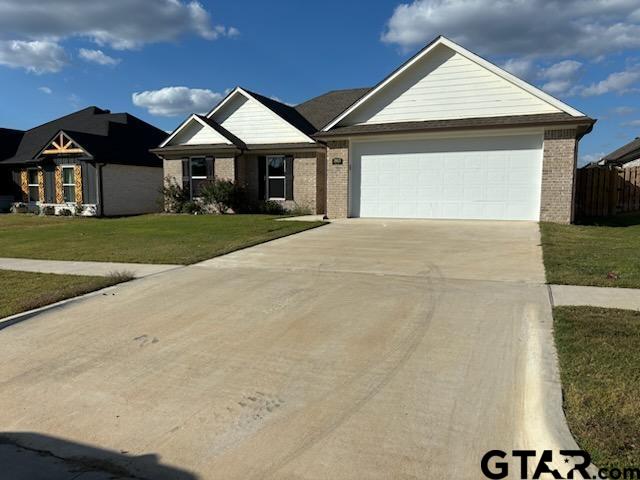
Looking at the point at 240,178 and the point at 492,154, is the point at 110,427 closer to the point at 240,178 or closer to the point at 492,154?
the point at 492,154

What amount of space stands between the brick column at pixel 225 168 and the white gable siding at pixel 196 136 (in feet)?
2.94

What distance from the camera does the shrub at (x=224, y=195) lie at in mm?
22723

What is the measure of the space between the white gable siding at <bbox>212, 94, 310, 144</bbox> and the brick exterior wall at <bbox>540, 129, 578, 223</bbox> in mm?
10625

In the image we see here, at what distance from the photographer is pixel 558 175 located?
15.2 metres

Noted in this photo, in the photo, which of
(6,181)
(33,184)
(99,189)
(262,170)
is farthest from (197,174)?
(6,181)

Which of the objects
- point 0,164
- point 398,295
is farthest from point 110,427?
point 0,164

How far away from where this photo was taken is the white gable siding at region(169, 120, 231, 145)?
2342cm

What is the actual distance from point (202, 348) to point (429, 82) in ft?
47.8

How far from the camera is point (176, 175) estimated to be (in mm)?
24719

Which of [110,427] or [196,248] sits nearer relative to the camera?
[110,427]

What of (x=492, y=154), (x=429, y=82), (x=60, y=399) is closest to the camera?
(x=60, y=399)

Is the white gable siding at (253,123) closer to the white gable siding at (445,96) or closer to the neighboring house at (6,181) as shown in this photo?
the white gable siding at (445,96)

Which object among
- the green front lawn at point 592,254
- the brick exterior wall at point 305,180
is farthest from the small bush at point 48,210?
the green front lawn at point 592,254

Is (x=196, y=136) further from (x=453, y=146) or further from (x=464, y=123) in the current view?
(x=464, y=123)
